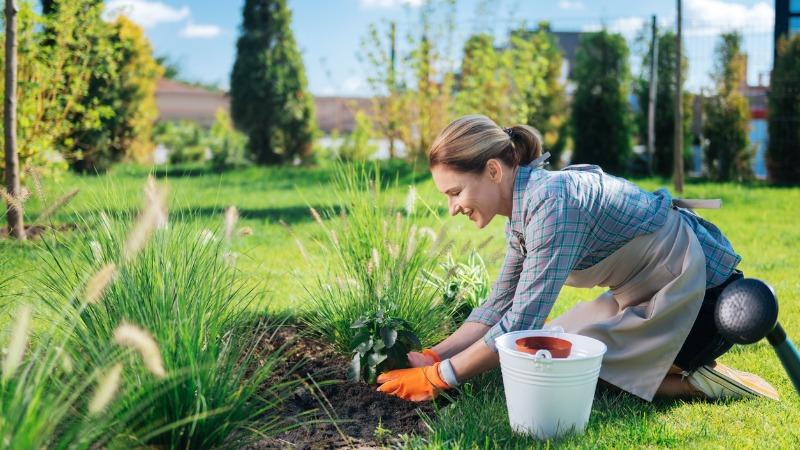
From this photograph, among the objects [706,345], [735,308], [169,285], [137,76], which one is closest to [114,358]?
[169,285]

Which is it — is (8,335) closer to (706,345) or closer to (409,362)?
(409,362)

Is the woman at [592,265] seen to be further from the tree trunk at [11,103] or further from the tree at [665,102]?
the tree at [665,102]

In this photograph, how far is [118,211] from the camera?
7.79 ft

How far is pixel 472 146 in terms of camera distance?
2459 millimetres

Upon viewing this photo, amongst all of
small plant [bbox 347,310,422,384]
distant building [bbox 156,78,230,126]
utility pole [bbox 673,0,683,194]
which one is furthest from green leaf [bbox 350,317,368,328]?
distant building [bbox 156,78,230,126]

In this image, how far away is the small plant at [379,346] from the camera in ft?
8.77

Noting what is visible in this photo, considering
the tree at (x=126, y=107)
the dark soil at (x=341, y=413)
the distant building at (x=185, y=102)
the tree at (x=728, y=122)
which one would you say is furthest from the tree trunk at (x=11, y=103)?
the distant building at (x=185, y=102)

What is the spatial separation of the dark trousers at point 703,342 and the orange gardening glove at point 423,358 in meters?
0.87

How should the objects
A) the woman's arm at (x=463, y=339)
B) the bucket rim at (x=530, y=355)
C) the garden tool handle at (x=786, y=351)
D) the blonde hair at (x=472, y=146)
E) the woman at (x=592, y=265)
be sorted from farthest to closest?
the woman's arm at (x=463, y=339) → the blonde hair at (x=472, y=146) → the woman at (x=592, y=265) → the bucket rim at (x=530, y=355) → the garden tool handle at (x=786, y=351)

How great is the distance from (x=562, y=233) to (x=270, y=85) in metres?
10.4

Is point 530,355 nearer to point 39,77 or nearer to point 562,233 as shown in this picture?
point 562,233

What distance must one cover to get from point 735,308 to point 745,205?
23.7ft

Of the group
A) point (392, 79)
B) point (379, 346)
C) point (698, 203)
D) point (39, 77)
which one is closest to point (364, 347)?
point (379, 346)

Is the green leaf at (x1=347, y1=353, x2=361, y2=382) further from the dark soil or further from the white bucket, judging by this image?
the white bucket
